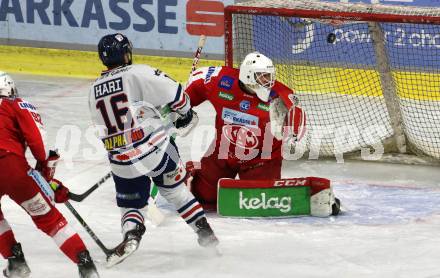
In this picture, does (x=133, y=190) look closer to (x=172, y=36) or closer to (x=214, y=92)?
(x=214, y=92)

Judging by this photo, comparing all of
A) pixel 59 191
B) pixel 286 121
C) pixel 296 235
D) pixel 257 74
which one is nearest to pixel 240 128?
pixel 286 121

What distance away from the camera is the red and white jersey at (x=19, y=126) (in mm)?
4500

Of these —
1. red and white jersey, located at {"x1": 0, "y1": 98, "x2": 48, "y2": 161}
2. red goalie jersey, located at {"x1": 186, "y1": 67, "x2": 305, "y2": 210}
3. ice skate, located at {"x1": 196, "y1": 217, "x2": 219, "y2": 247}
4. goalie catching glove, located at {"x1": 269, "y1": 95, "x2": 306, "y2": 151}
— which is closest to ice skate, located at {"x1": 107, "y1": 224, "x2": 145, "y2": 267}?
ice skate, located at {"x1": 196, "y1": 217, "x2": 219, "y2": 247}

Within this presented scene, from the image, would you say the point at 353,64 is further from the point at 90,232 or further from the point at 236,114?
the point at 90,232

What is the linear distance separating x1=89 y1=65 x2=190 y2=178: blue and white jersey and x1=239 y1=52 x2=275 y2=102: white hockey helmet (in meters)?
0.87

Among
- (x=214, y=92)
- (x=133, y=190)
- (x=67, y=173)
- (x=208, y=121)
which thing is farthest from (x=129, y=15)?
(x=133, y=190)

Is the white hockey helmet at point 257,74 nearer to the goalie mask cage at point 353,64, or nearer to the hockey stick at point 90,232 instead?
the goalie mask cage at point 353,64

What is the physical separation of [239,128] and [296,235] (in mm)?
834

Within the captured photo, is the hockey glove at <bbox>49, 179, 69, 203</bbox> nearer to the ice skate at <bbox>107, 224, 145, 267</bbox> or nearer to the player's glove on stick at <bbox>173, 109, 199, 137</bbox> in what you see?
the ice skate at <bbox>107, 224, 145, 267</bbox>

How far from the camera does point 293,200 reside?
577cm

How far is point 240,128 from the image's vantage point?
5.95 metres

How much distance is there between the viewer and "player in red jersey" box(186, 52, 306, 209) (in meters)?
5.88

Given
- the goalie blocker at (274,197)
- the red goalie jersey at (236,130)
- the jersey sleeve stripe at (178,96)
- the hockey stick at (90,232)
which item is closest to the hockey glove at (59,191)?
the hockey stick at (90,232)

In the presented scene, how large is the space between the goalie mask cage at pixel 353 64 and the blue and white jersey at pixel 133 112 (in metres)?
2.14
